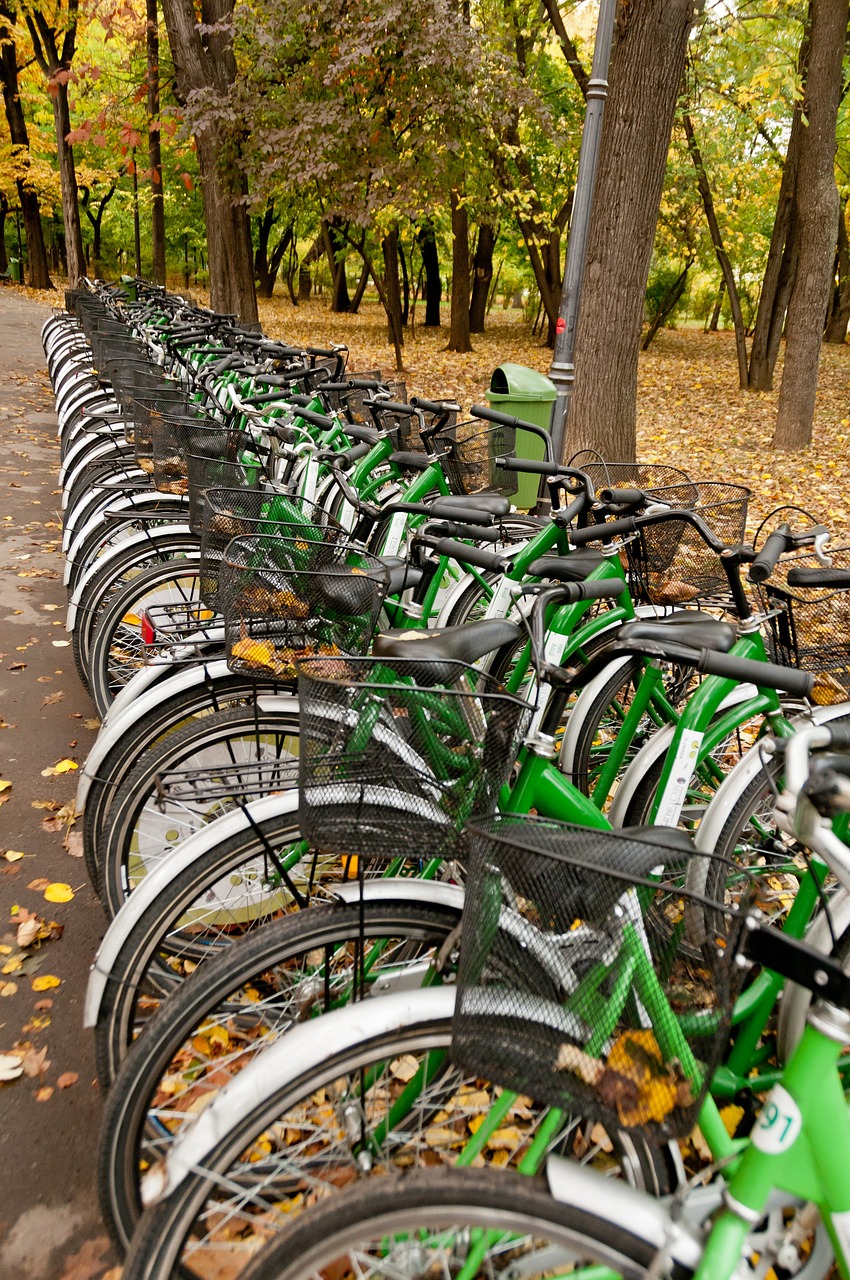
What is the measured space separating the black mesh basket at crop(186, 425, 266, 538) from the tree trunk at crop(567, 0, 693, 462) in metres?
3.42

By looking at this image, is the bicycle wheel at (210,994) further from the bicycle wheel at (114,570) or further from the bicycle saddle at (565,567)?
the bicycle wheel at (114,570)

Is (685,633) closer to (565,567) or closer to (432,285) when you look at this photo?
(565,567)

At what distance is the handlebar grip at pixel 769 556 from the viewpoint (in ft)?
7.53

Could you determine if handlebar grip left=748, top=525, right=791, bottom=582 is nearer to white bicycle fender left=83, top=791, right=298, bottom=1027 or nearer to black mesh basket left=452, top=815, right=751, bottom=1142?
black mesh basket left=452, top=815, right=751, bottom=1142

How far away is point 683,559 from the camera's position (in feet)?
9.92

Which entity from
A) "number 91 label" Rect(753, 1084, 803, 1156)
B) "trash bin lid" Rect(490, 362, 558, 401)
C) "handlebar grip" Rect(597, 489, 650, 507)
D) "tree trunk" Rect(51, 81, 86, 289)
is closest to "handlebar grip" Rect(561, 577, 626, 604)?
"handlebar grip" Rect(597, 489, 650, 507)

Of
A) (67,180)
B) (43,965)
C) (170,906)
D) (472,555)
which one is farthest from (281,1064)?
(67,180)

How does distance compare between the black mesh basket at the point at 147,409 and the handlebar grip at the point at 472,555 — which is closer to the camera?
the handlebar grip at the point at 472,555

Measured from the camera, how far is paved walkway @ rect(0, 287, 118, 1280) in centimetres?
200

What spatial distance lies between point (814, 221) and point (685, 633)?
9.19m

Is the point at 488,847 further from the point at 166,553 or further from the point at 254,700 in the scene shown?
the point at 166,553

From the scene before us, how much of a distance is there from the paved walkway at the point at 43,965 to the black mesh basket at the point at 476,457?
2048 millimetres

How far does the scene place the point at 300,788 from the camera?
1658 mm

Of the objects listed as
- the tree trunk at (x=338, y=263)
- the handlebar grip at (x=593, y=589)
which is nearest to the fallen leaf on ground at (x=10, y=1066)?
the handlebar grip at (x=593, y=589)
